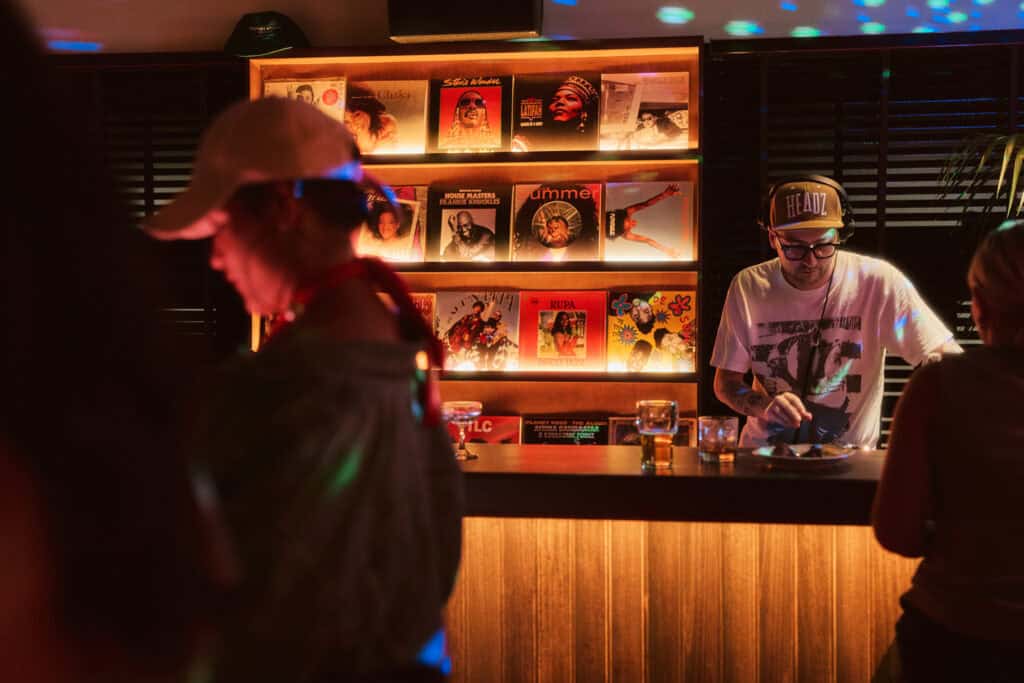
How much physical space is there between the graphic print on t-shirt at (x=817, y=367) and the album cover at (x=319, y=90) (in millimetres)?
2253

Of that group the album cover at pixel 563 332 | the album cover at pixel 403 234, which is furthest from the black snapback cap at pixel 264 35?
the album cover at pixel 563 332

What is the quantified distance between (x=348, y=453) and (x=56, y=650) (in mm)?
498

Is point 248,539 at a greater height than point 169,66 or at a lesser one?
lesser

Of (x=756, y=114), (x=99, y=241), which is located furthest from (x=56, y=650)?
(x=756, y=114)

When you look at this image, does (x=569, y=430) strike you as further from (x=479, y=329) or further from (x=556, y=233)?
(x=556, y=233)

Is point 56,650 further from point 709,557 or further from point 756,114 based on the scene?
point 756,114

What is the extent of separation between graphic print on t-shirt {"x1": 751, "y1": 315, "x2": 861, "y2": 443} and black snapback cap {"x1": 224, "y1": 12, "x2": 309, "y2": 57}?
2.56 m

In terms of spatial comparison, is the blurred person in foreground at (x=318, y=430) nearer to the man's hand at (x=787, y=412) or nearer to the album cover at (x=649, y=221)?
the man's hand at (x=787, y=412)

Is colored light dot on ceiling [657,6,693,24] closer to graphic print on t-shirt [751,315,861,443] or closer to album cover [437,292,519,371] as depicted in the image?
album cover [437,292,519,371]

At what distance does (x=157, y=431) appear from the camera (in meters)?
0.45

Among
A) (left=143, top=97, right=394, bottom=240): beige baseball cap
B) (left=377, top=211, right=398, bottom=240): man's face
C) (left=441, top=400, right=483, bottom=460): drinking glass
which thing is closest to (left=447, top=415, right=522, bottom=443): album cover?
(left=377, top=211, right=398, bottom=240): man's face

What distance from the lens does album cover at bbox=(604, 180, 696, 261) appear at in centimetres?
410

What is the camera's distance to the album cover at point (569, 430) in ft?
13.7

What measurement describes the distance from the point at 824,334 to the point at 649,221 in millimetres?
1199
